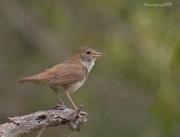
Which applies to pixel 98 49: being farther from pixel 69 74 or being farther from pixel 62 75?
pixel 62 75

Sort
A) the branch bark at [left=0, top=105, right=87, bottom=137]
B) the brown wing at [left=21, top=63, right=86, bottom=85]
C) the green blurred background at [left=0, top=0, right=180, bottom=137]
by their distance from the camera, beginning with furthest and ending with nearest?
the green blurred background at [left=0, top=0, right=180, bottom=137], the brown wing at [left=21, top=63, right=86, bottom=85], the branch bark at [left=0, top=105, right=87, bottom=137]

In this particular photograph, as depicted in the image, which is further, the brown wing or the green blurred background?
the green blurred background

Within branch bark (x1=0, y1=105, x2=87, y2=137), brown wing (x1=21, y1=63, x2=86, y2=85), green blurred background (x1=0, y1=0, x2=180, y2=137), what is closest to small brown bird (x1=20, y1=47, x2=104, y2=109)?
brown wing (x1=21, y1=63, x2=86, y2=85)

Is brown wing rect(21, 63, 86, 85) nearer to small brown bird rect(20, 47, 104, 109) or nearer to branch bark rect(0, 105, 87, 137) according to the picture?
small brown bird rect(20, 47, 104, 109)

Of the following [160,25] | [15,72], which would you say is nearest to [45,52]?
[15,72]

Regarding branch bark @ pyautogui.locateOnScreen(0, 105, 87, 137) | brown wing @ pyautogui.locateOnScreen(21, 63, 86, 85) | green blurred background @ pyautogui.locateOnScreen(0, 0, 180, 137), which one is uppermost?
green blurred background @ pyautogui.locateOnScreen(0, 0, 180, 137)

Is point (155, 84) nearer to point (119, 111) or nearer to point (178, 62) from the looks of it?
point (119, 111)
